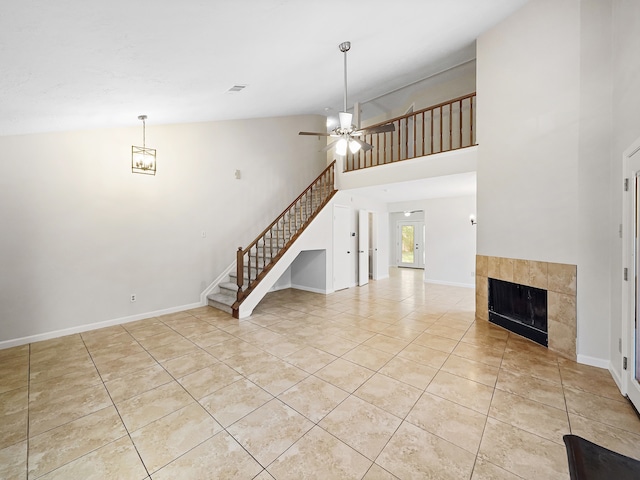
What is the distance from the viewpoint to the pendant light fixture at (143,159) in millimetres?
4406

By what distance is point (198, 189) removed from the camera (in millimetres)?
5211

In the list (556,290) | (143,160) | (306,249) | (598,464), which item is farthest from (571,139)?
(143,160)

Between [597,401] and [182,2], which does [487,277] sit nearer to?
[597,401]

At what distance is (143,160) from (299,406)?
4421 mm

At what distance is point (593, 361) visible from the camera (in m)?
2.96

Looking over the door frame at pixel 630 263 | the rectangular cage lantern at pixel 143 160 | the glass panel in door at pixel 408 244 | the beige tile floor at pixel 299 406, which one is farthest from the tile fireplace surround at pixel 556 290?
the glass panel in door at pixel 408 244

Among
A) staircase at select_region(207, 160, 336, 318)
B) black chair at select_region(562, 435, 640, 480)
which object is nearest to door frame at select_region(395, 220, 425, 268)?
staircase at select_region(207, 160, 336, 318)

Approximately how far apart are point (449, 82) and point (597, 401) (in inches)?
265

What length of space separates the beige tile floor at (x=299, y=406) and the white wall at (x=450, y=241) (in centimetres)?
346

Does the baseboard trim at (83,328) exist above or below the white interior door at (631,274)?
below

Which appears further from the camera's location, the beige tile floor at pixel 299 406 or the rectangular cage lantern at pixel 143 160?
the rectangular cage lantern at pixel 143 160

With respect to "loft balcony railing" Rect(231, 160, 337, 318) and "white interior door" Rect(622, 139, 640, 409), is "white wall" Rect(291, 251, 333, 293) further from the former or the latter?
"white interior door" Rect(622, 139, 640, 409)

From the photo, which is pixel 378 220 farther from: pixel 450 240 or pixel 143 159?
pixel 143 159

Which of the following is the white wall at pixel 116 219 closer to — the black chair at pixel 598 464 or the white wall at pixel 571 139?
the white wall at pixel 571 139
